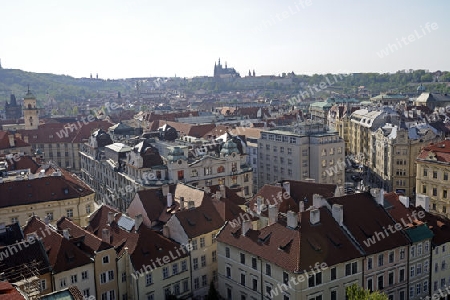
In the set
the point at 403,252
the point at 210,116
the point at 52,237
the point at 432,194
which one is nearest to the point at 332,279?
the point at 403,252

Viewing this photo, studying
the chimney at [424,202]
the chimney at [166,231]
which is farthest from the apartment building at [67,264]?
the chimney at [424,202]

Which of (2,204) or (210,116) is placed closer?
(2,204)

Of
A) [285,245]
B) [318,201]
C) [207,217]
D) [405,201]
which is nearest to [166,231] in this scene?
[207,217]

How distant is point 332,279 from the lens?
46000 mm

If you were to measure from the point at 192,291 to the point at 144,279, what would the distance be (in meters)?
6.74

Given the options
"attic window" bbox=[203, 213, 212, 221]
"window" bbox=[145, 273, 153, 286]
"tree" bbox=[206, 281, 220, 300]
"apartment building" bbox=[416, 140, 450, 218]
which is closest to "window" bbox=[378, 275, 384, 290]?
"tree" bbox=[206, 281, 220, 300]

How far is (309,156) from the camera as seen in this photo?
94.9 m

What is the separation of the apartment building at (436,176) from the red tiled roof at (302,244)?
35622 millimetres

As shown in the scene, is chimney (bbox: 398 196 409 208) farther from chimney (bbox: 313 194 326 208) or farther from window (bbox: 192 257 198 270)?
window (bbox: 192 257 198 270)

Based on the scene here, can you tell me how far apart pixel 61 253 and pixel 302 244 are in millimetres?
22206

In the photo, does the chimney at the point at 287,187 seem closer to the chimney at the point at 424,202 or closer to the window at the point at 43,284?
A: the chimney at the point at 424,202

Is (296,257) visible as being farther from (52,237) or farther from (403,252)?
(52,237)

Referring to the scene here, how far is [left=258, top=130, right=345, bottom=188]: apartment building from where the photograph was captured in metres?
94.0

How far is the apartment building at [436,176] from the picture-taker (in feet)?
254
